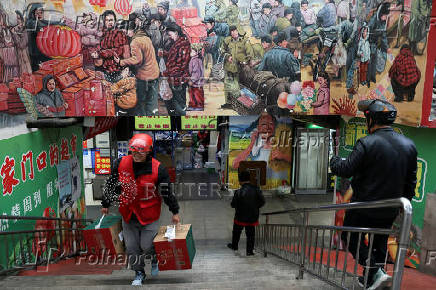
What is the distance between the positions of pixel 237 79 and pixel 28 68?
3885 millimetres

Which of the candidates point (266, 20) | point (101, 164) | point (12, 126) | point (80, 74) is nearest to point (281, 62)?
point (266, 20)

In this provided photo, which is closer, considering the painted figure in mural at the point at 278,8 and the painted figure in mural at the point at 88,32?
the painted figure in mural at the point at 88,32

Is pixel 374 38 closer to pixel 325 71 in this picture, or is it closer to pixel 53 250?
pixel 325 71

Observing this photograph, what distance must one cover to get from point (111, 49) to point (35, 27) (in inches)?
54.0

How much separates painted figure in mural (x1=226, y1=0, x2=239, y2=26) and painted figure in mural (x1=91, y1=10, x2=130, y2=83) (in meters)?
2.03

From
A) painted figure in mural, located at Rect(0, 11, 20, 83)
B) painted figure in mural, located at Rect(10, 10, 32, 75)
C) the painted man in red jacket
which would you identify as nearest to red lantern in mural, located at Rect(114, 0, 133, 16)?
the painted man in red jacket

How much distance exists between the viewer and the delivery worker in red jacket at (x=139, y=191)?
3.36 m

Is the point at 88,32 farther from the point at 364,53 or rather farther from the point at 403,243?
the point at 403,243

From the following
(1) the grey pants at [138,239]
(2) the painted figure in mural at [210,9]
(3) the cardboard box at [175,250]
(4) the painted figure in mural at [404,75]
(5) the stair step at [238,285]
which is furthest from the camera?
(2) the painted figure in mural at [210,9]

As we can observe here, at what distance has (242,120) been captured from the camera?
1167 cm

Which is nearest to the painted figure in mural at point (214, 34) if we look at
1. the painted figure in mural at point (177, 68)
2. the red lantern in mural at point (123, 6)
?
the painted figure in mural at point (177, 68)

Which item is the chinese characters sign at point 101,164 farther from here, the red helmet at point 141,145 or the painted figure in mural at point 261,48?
the red helmet at point 141,145

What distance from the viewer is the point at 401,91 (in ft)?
15.3

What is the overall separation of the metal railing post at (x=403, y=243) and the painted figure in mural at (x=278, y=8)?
17.6 ft
